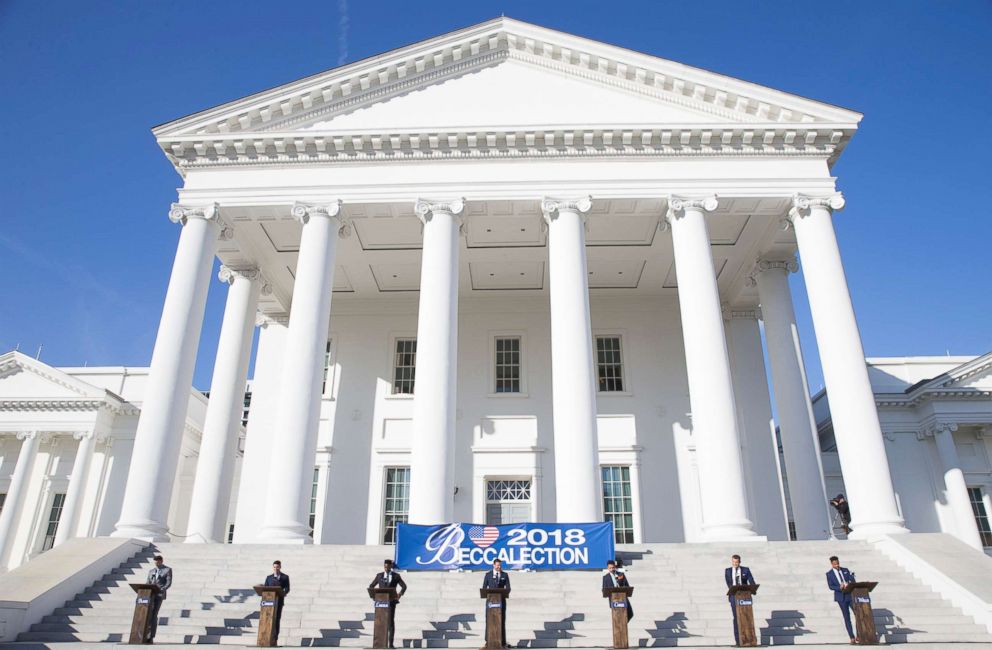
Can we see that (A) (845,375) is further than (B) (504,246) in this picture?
No

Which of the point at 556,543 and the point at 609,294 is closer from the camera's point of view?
the point at 556,543

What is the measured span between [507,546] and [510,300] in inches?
541

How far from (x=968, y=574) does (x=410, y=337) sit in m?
19.0

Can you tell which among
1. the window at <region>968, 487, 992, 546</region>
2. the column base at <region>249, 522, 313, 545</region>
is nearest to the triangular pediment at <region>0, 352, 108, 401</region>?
the column base at <region>249, 522, 313, 545</region>

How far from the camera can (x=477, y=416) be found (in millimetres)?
25375

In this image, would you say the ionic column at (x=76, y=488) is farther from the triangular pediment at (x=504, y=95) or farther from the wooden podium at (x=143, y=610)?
the wooden podium at (x=143, y=610)

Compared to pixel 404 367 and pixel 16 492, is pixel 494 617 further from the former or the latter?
pixel 16 492

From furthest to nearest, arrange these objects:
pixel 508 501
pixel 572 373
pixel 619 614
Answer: pixel 508 501 → pixel 572 373 → pixel 619 614

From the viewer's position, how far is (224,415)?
72.3 ft

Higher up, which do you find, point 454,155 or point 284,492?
point 454,155

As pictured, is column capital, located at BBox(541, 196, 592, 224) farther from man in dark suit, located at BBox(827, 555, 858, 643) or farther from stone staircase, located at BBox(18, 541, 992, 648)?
man in dark suit, located at BBox(827, 555, 858, 643)

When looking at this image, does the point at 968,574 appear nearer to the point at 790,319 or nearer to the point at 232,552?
the point at 790,319

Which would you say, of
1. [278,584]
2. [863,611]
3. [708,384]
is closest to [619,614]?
[863,611]

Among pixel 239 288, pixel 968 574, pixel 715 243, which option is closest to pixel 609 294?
pixel 715 243
